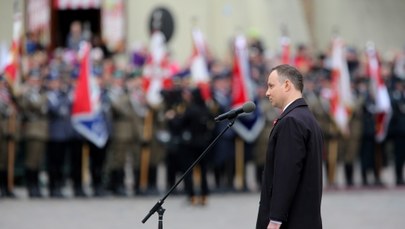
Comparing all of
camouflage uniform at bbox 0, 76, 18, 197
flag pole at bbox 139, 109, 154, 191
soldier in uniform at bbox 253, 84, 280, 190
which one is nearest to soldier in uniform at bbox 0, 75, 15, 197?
camouflage uniform at bbox 0, 76, 18, 197

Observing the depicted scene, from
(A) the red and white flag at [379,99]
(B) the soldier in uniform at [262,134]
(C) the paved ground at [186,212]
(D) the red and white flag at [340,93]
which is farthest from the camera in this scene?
(A) the red and white flag at [379,99]

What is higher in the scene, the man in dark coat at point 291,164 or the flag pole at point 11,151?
the man in dark coat at point 291,164

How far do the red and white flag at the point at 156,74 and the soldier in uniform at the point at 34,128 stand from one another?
6.70 ft

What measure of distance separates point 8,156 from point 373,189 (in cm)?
662

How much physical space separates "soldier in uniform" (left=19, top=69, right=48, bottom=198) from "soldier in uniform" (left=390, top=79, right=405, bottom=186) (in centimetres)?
687

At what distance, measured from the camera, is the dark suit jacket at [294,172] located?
24.2 ft

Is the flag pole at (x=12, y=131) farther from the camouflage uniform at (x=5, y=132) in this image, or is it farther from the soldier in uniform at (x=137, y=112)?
the soldier in uniform at (x=137, y=112)

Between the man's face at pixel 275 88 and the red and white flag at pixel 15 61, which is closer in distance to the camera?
the man's face at pixel 275 88

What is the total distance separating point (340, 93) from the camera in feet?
68.2

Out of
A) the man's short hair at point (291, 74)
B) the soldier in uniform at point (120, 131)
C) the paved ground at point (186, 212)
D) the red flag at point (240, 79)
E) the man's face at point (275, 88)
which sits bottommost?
the paved ground at point (186, 212)

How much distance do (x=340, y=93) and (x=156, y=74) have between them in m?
3.50

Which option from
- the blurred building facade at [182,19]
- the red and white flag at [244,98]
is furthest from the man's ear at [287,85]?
the blurred building facade at [182,19]

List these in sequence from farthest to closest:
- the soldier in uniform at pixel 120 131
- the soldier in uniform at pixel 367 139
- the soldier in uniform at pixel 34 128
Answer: the soldier in uniform at pixel 367 139
the soldier in uniform at pixel 120 131
the soldier in uniform at pixel 34 128

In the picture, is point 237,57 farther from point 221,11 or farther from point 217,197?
point 221,11
